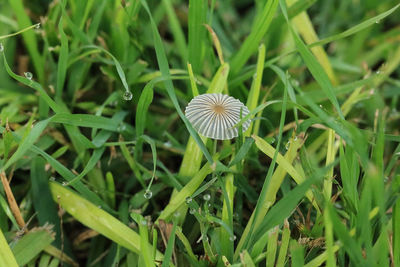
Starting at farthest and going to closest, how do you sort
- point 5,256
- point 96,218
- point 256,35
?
point 256,35 → point 96,218 → point 5,256

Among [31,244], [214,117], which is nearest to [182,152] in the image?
[214,117]

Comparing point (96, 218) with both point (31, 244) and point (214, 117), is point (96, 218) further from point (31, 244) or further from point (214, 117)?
point (214, 117)

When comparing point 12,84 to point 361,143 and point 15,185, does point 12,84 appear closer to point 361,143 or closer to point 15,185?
point 15,185

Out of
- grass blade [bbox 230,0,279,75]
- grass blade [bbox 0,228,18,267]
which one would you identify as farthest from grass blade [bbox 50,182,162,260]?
grass blade [bbox 230,0,279,75]

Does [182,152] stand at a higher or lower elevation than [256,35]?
lower

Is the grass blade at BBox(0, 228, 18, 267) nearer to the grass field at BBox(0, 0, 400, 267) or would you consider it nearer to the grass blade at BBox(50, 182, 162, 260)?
the grass field at BBox(0, 0, 400, 267)

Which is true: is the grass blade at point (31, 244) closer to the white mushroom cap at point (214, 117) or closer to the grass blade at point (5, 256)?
the grass blade at point (5, 256)
